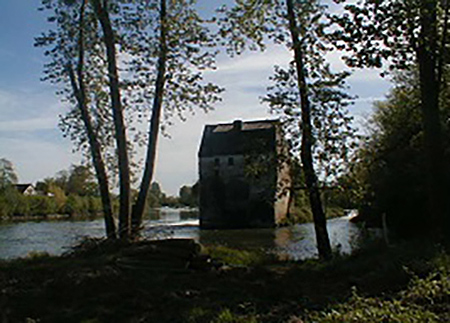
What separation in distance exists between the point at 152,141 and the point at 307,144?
4.36 metres

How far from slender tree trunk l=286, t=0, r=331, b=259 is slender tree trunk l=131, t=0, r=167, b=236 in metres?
3.43

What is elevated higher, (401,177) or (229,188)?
(229,188)

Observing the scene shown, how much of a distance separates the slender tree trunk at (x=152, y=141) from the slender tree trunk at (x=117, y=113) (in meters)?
0.32

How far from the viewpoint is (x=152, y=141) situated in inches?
513

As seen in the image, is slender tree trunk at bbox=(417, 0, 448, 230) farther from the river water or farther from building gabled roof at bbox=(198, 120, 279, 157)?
building gabled roof at bbox=(198, 120, 279, 157)

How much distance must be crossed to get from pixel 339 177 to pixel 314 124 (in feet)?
4.75

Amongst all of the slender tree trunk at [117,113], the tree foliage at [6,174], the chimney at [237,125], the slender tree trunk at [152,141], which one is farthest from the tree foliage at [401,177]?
the tree foliage at [6,174]

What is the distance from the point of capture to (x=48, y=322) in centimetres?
533

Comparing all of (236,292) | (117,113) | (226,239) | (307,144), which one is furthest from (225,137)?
(236,292)

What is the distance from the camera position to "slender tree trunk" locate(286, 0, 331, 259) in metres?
11.5

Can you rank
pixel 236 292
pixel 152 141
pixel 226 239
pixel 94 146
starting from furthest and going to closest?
pixel 226 239
pixel 94 146
pixel 152 141
pixel 236 292

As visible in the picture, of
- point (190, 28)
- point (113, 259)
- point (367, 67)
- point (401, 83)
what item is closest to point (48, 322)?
point (113, 259)

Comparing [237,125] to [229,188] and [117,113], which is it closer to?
[229,188]

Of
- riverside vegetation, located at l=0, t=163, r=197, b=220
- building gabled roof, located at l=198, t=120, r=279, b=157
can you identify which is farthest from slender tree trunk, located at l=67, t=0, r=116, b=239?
riverside vegetation, located at l=0, t=163, r=197, b=220
